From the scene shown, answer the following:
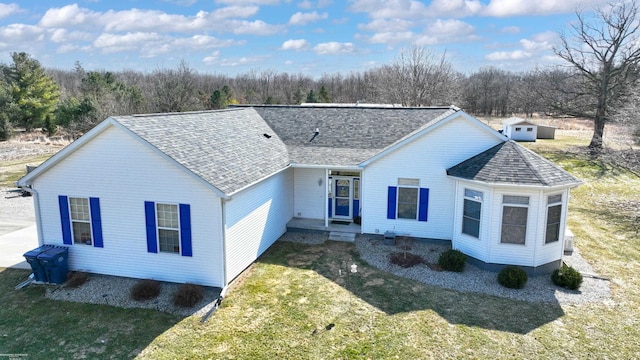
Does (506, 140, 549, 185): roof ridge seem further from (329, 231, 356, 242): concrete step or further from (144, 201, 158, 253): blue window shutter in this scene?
(144, 201, 158, 253): blue window shutter

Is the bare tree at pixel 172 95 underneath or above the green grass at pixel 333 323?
above

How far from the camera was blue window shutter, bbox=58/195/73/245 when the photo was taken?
40.6ft

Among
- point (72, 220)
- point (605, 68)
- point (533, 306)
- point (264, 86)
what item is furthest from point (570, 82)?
point (264, 86)

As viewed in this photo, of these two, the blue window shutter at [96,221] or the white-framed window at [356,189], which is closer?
the blue window shutter at [96,221]

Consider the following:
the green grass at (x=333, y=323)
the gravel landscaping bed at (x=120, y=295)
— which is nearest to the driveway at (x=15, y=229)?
the green grass at (x=333, y=323)

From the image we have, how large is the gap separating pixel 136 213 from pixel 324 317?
249 inches

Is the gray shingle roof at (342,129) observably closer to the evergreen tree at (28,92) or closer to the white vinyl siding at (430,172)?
the white vinyl siding at (430,172)

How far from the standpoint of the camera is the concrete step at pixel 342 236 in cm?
1592

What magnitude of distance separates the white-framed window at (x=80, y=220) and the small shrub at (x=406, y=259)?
9.89m

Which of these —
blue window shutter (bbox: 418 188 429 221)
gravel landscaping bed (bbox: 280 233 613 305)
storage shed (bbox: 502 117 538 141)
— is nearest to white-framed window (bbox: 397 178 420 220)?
blue window shutter (bbox: 418 188 429 221)

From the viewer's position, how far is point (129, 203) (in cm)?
1189

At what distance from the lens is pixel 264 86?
91.6m

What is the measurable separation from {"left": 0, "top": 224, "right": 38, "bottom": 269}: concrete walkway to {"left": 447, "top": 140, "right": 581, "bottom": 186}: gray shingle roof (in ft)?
49.7

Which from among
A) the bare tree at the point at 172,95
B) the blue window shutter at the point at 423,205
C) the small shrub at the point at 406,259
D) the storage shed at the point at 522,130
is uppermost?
the bare tree at the point at 172,95
